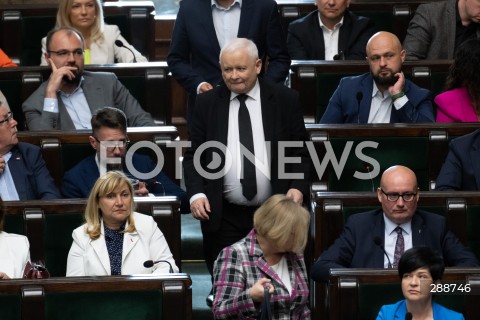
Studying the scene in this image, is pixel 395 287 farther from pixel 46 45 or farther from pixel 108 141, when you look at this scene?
pixel 46 45

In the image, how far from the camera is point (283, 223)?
3.38m

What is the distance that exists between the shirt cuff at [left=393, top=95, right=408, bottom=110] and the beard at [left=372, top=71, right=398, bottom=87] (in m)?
0.06

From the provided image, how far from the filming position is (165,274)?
348 centimetres

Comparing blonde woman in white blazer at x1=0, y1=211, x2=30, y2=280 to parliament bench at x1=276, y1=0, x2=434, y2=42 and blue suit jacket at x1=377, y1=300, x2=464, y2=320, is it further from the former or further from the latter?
parliament bench at x1=276, y1=0, x2=434, y2=42

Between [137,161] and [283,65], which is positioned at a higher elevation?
[283,65]

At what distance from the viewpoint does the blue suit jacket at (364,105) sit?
4.60 meters

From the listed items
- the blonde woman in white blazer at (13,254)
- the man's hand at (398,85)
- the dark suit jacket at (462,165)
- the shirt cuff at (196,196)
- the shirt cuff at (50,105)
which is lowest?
the blonde woman in white blazer at (13,254)

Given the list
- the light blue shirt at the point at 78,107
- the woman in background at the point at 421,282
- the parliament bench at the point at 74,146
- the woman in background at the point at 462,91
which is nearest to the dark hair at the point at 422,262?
the woman in background at the point at 421,282

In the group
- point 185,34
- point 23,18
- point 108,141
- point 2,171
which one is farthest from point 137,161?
point 23,18

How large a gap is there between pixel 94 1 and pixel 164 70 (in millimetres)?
404

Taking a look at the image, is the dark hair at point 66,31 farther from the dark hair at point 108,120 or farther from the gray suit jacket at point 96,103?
the dark hair at point 108,120

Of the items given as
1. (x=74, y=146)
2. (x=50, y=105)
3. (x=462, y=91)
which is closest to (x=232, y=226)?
(x=74, y=146)

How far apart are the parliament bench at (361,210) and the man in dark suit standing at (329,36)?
131cm

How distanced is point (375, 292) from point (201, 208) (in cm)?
73
